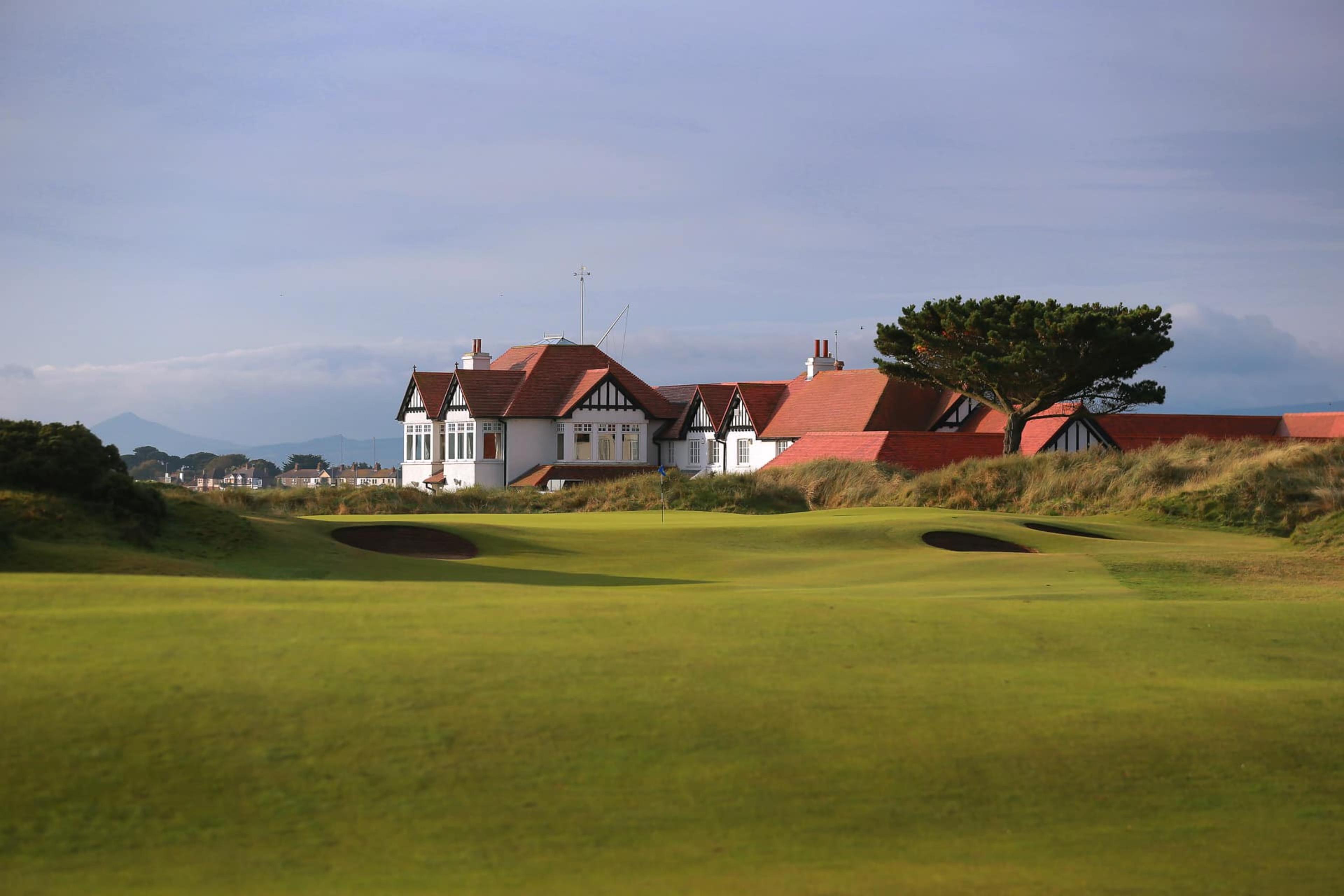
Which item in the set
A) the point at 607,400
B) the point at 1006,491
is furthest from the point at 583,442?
the point at 1006,491

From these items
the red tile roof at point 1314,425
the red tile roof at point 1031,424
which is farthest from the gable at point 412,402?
the red tile roof at point 1314,425

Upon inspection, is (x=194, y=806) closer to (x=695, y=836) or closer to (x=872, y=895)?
(x=695, y=836)

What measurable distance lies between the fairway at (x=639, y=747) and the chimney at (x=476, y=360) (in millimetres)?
60610

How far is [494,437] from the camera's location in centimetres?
6431

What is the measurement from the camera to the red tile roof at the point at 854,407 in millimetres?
57844

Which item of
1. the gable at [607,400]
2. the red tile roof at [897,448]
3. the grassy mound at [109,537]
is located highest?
the gable at [607,400]

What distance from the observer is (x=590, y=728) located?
24.6 ft

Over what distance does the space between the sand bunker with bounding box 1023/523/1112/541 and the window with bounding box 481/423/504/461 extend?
39165 millimetres

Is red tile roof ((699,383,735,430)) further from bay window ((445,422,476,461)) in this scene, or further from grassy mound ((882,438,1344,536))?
grassy mound ((882,438,1344,536))

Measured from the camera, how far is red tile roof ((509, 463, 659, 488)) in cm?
6219

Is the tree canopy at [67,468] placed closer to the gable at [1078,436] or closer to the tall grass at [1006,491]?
the tall grass at [1006,491]

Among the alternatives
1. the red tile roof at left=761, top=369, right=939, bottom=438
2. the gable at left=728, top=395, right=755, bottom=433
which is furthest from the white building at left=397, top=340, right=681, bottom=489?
the red tile roof at left=761, top=369, right=939, bottom=438

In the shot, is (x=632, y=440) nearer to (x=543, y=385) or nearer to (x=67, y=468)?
(x=543, y=385)

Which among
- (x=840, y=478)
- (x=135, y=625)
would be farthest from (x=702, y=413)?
(x=135, y=625)
